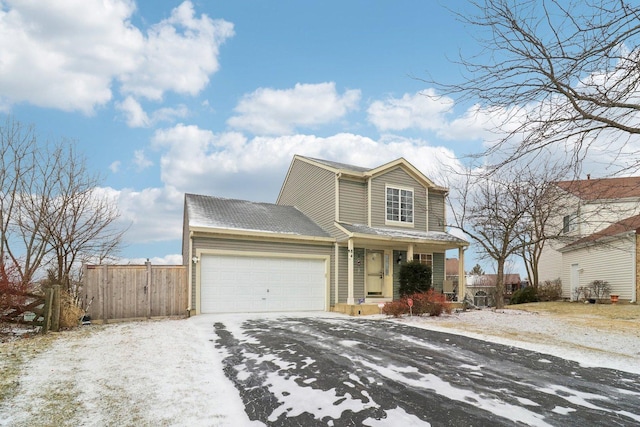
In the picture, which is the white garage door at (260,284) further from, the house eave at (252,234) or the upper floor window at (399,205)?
the upper floor window at (399,205)

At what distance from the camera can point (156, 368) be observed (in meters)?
6.59

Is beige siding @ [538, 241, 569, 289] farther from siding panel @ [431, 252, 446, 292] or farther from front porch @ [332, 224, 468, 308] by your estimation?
front porch @ [332, 224, 468, 308]

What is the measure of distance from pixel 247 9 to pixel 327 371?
9.52 metres

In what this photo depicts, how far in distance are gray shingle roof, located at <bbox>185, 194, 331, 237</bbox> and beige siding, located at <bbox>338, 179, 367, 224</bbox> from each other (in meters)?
1.24

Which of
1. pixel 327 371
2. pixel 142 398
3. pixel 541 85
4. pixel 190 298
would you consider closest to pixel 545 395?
pixel 327 371

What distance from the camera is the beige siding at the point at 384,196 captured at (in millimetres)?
17500

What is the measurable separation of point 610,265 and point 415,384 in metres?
20.3

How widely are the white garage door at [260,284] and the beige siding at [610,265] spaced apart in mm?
12969

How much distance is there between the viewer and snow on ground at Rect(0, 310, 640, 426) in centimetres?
474

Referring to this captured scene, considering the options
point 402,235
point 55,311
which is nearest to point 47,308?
point 55,311

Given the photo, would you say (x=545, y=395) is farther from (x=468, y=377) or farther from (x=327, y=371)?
(x=327, y=371)

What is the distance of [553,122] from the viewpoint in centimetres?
496

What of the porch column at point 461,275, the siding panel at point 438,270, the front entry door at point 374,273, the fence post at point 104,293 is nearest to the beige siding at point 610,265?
the porch column at point 461,275

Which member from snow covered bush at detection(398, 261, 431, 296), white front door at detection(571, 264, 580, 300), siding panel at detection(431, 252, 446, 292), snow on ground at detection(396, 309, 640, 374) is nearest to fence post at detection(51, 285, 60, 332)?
snow on ground at detection(396, 309, 640, 374)
